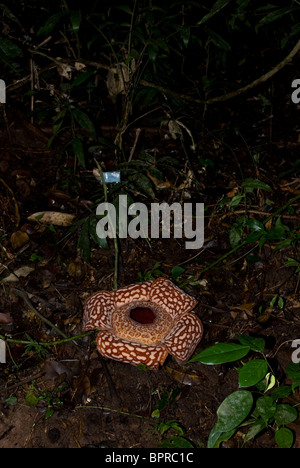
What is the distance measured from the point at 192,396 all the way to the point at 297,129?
3085 mm

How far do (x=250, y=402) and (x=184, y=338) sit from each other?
0.52 metres

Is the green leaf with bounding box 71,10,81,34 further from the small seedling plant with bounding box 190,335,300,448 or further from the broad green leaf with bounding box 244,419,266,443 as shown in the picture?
the broad green leaf with bounding box 244,419,266,443

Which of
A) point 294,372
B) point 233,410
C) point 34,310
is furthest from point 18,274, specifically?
point 294,372

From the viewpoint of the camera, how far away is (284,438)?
1.76 m

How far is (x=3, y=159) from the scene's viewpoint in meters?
3.52

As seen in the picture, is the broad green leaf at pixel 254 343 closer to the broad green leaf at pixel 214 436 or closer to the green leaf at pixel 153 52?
the broad green leaf at pixel 214 436

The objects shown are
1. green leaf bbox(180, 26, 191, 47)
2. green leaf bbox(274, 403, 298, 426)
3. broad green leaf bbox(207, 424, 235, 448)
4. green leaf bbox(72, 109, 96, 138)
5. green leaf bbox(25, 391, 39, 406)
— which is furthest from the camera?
green leaf bbox(72, 109, 96, 138)

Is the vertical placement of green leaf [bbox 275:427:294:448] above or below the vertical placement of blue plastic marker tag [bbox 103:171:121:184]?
below

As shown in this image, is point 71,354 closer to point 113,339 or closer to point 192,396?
point 113,339

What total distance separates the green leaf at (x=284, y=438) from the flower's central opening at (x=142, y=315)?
81 cm

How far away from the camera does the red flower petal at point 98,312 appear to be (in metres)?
2.21

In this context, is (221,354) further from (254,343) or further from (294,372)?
(294,372)

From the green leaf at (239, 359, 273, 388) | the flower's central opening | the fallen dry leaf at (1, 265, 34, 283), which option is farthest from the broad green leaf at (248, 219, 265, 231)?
the fallen dry leaf at (1, 265, 34, 283)

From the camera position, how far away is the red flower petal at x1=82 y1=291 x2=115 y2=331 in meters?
2.21
